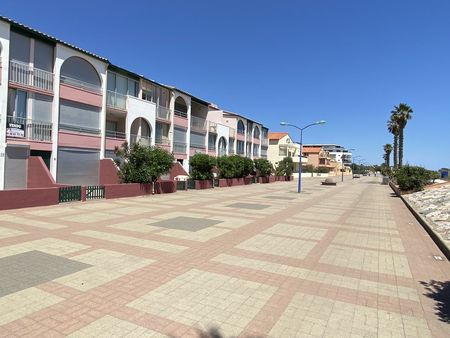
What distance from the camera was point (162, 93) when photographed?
3203 cm

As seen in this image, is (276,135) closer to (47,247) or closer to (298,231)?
(298,231)

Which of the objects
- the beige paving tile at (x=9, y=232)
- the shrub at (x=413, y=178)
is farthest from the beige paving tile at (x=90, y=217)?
the shrub at (x=413, y=178)

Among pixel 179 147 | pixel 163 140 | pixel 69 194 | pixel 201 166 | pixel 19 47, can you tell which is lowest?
pixel 69 194

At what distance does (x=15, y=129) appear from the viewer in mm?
18359

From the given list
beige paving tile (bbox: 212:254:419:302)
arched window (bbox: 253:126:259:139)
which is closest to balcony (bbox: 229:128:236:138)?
arched window (bbox: 253:126:259:139)

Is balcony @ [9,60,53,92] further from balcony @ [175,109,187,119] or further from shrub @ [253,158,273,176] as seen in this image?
shrub @ [253,158,273,176]

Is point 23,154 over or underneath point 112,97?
underneath

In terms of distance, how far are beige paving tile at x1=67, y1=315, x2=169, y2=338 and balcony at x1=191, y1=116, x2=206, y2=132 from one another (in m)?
33.2

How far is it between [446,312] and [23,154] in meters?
20.5

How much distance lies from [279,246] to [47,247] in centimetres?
615

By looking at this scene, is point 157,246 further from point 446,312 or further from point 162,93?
point 162,93

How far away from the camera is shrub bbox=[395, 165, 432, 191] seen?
101ft

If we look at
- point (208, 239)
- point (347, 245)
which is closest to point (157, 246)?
point (208, 239)

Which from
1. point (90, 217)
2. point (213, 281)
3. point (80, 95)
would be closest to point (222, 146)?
point (80, 95)
